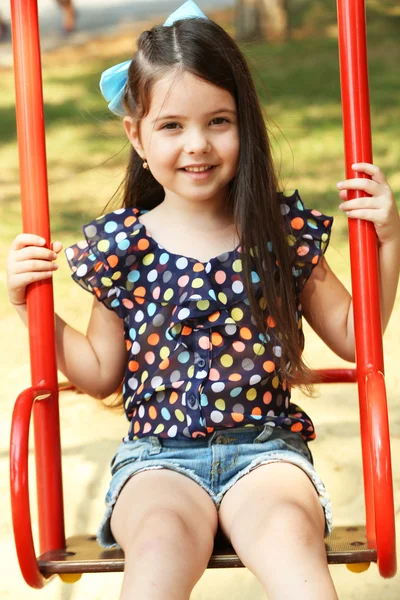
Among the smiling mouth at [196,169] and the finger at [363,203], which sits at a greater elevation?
the smiling mouth at [196,169]

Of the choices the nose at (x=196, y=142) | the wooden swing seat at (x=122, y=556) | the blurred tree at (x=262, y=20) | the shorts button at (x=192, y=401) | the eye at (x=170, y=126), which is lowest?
the wooden swing seat at (x=122, y=556)

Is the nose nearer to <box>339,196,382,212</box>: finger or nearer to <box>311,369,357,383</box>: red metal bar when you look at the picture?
<box>339,196,382,212</box>: finger

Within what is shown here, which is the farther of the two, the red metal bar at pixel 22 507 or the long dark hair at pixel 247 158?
the long dark hair at pixel 247 158

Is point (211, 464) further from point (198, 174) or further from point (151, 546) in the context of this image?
point (198, 174)

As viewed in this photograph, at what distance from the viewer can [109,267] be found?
1.86 metres

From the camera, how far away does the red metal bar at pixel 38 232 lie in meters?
1.71

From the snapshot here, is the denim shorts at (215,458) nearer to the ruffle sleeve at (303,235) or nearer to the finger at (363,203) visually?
the ruffle sleeve at (303,235)

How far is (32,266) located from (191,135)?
360mm

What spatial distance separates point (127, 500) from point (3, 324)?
3.06 meters

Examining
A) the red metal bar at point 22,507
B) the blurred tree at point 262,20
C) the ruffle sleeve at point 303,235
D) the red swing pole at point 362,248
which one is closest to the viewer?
the red metal bar at point 22,507

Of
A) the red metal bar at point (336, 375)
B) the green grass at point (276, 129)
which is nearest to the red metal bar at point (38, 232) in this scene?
→ the red metal bar at point (336, 375)

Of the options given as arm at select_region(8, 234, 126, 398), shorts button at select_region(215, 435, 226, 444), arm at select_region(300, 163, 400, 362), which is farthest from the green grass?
shorts button at select_region(215, 435, 226, 444)

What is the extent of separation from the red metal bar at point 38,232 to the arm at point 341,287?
1.67 ft

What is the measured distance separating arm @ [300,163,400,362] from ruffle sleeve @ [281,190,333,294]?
0.03 metres
